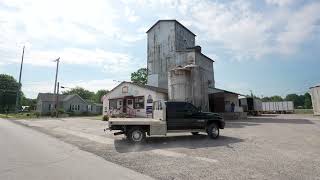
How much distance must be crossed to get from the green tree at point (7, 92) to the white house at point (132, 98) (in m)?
67.3

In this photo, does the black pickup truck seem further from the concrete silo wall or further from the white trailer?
the white trailer

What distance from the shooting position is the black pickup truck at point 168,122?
12992 mm

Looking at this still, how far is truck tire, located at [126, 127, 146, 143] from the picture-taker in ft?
42.7

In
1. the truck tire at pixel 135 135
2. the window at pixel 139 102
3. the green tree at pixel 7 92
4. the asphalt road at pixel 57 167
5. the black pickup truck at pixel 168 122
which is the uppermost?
the green tree at pixel 7 92

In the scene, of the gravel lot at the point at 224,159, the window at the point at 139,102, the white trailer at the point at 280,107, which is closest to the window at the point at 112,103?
the window at the point at 139,102

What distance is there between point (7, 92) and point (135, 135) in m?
91.2

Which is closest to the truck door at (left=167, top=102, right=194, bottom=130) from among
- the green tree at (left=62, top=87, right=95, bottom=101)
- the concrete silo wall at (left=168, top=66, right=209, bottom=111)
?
the concrete silo wall at (left=168, top=66, right=209, bottom=111)

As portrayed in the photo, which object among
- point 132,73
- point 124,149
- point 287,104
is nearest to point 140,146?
point 124,149

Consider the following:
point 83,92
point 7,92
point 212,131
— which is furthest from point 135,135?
point 83,92

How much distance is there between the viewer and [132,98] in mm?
32219

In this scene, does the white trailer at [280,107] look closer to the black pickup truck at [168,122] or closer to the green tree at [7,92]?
the black pickup truck at [168,122]

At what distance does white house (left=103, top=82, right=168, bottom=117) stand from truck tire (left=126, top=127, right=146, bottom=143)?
16.1m

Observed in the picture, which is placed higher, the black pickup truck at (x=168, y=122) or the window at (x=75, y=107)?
the window at (x=75, y=107)

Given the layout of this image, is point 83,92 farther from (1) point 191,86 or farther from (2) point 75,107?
(1) point 191,86
